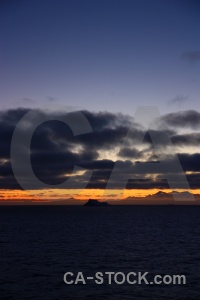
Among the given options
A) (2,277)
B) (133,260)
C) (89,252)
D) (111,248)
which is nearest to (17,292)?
(2,277)

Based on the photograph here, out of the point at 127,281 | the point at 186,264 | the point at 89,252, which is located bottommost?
the point at 127,281

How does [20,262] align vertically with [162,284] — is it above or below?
above

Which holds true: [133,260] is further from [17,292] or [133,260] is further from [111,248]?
[17,292]

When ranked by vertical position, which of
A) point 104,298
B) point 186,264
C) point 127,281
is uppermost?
point 186,264

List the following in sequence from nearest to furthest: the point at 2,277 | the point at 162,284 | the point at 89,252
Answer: the point at 162,284, the point at 2,277, the point at 89,252

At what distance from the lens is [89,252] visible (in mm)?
65375

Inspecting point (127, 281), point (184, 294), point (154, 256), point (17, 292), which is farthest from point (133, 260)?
point (17, 292)

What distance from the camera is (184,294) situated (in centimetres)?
3684

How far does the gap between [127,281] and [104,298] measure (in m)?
7.04

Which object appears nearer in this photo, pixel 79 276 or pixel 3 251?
pixel 79 276

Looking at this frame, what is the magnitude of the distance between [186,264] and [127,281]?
14.6 meters

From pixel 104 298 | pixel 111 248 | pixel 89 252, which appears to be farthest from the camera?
pixel 111 248

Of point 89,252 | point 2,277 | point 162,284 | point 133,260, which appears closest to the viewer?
point 162,284

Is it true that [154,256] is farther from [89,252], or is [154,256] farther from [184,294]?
[184,294]
